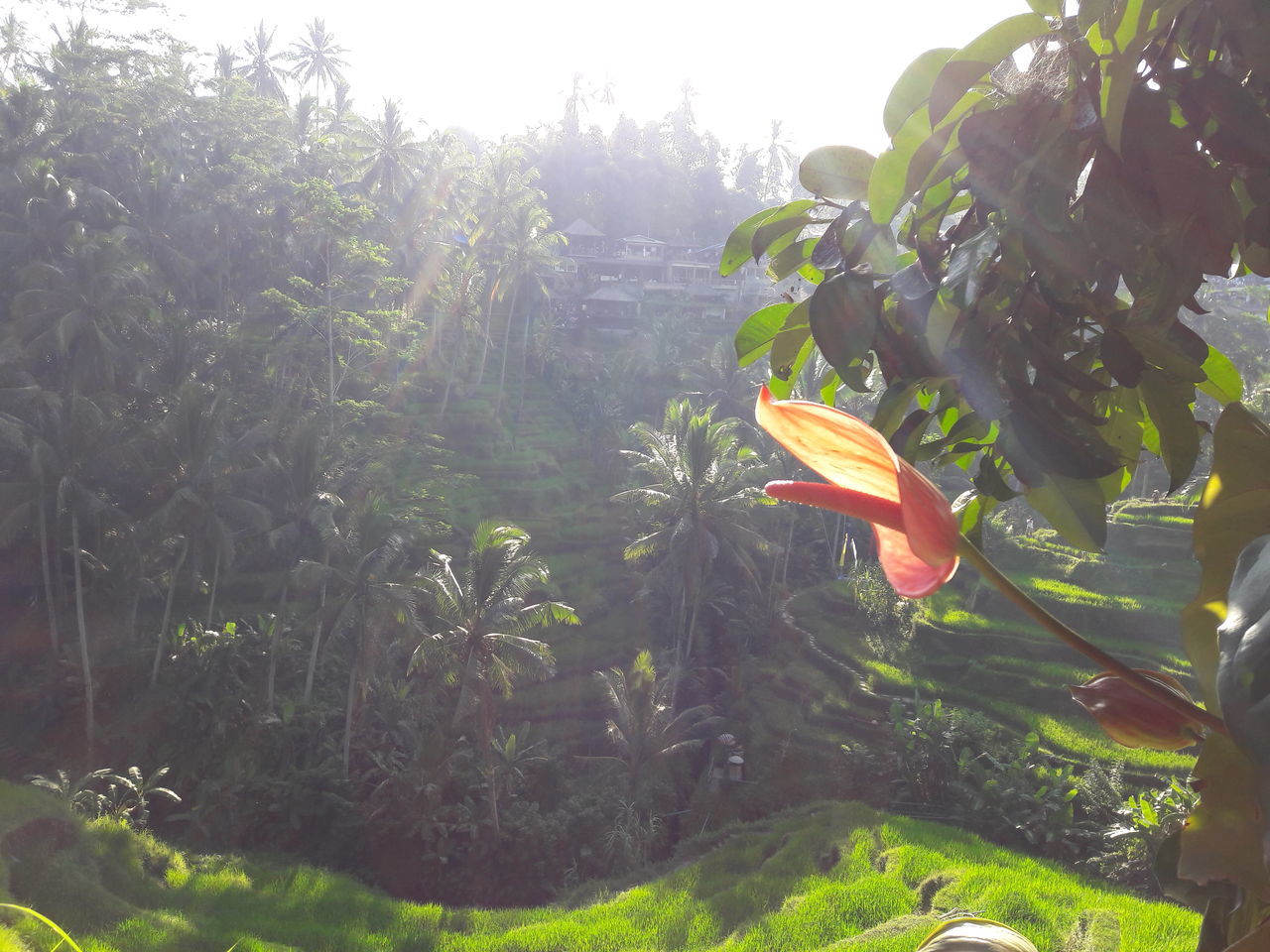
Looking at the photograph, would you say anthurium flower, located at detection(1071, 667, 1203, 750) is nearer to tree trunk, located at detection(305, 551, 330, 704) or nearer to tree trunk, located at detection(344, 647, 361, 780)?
tree trunk, located at detection(344, 647, 361, 780)

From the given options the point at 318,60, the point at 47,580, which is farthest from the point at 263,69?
the point at 47,580

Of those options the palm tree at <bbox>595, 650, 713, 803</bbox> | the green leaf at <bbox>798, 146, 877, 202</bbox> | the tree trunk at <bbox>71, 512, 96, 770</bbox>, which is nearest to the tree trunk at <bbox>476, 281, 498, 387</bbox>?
the tree trunk at <bbox>71, 512, 96, 770</bbox>

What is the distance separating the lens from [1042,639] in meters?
11.4

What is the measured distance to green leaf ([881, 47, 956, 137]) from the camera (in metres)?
0.54

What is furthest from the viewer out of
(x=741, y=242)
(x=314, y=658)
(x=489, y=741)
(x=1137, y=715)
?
(x=314, y=658)

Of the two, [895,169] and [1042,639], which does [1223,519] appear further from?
[1042,639]

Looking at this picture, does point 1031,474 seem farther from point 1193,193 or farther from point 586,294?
point 586,294

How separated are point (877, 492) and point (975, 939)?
26 centimetres

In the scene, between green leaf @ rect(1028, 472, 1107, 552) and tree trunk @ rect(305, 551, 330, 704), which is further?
tree trunk @ rect(305, 551, 330, 704)

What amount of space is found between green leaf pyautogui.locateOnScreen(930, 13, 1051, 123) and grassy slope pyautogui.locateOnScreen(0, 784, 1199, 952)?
485cm

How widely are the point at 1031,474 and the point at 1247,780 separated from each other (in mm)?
235

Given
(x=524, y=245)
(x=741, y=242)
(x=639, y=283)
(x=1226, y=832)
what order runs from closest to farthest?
(x=1226, y=832), (x=741, y=242), (x=524, y=245), (x=639, y=283)

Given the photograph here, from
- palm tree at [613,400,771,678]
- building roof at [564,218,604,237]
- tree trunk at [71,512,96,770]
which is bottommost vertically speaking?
tree trunk at [71,512,96,770]

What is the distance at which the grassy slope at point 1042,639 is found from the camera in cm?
979
